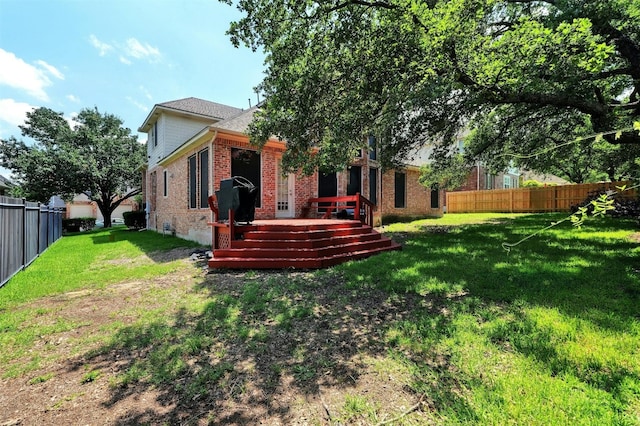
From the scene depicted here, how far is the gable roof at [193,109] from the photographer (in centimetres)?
1444

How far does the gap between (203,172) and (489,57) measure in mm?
8655

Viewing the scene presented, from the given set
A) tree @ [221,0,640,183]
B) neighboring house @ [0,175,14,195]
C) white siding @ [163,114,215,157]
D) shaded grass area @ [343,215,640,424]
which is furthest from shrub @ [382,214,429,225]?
neighboring house @ [0,175,14,195]

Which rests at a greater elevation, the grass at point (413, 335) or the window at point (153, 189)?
the window at point (153, 189)

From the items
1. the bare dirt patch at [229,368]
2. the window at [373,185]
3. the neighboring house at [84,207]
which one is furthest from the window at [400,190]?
the neighboring house at [84,207]

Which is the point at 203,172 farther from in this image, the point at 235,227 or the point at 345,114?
the point at 345,114

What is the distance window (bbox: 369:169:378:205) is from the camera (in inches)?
568

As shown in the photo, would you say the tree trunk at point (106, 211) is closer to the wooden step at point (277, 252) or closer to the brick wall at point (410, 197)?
the brick wall at point (410, 197)

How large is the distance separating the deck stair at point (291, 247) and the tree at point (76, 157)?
1863 cm

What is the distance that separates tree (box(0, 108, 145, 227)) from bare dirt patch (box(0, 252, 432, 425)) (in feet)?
64.8

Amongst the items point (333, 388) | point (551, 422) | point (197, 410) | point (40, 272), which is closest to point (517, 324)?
point (551, 422)

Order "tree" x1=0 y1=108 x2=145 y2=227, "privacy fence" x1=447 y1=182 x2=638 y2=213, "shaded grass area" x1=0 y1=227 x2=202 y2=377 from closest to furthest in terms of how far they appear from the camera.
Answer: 1. "shaded grass area" x1=0 y1=227 x2=202 y2=377
2. "tree" x1=0 y1=108 x2=145 y2=227
3. "privacy fence" x1=447 y1=182 x2=638 y2=213

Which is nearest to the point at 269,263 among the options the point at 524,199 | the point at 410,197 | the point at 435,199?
the point at 410,197

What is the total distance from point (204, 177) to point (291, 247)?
16.8ft

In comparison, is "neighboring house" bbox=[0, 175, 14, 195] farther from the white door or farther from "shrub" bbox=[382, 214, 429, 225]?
"shrub" bbox=[382, 214, 429, 225]
